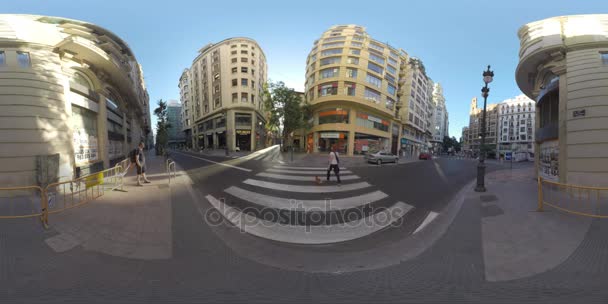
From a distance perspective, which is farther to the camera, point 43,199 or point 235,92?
point 235,92

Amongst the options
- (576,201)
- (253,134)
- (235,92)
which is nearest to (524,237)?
(576,201)

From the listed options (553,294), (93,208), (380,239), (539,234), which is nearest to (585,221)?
(539,234)

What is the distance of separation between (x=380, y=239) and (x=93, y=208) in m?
6.56

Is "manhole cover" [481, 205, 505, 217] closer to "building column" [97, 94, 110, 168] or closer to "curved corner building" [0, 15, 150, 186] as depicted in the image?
"curved corner building" [0, 15, 150, 186]

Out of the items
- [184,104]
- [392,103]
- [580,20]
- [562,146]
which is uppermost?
[184,104]

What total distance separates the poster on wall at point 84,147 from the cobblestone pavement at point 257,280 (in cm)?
713

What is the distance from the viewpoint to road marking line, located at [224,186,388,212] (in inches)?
196

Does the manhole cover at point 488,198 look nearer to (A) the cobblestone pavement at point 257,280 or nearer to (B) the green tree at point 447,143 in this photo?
(A) the cobblestone pavement at point 257,280

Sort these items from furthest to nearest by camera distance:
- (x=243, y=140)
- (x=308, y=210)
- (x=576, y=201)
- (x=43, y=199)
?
(x=243, y=140)
(x=576, y=201)
(x=308, y=210)
(x=43, y=199)

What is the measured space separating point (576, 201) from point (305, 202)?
7862mm

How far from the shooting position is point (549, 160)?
8.95 meters

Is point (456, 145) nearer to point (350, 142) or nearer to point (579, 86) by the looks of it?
point (350, 142)

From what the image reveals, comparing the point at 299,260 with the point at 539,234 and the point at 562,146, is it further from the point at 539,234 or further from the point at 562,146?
the point at 562,146

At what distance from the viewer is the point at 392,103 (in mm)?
31531
